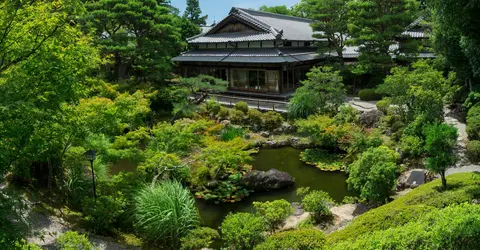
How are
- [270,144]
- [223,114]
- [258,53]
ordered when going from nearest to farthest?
1. [270,144]
2. [223,114]
3. [258,53]

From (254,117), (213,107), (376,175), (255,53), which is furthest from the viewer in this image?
(255,53)

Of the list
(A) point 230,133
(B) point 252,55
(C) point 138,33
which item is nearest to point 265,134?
(A) point 230,133

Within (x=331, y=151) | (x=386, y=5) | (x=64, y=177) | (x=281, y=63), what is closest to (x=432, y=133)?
(x=331, y=151)

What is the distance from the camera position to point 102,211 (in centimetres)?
973

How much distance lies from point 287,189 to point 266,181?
0.91 meters

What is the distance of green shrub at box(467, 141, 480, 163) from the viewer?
1337 cm

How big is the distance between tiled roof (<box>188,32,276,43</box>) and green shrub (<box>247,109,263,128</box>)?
690 centimetres

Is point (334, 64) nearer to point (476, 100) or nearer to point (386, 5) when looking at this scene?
point (386, 5)

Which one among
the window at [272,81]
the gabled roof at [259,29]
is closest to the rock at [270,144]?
the window at [272,81]

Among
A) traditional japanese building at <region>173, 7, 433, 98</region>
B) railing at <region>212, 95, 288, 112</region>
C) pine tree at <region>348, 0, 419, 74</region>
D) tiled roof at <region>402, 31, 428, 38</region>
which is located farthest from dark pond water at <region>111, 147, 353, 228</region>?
tiled roof at <region>402, 31, 428, 38</region>

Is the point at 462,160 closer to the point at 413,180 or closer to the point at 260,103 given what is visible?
the point at 413,180

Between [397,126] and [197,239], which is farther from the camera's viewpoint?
[397,126]

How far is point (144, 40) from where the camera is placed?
25234 mm

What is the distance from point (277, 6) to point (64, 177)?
50.9m
